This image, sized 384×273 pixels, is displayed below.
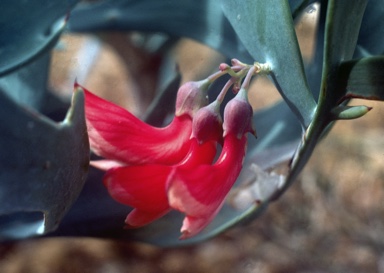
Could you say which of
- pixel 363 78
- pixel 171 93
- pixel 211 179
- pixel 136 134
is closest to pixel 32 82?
pixel 171 93

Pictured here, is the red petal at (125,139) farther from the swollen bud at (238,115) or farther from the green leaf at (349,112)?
the green leaf at (349,112)

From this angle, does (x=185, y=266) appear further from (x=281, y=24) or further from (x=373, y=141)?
(x=281, y=24)

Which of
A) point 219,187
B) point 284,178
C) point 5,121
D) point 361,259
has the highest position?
point 5,121

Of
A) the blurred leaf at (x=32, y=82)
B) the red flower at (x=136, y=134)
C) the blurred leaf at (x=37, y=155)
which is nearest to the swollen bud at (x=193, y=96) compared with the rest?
the red flower at (x=136, y=134)

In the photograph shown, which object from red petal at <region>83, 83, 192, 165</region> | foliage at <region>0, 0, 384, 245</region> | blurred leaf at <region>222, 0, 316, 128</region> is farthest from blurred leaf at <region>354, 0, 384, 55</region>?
red petal at <region>83, 83, 192, 165</region>

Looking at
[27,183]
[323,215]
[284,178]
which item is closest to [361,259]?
[323,215]

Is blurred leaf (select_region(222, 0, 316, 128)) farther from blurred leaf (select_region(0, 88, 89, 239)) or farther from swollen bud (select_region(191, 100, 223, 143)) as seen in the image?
blurred leaf (select_region(0, 88, 89, 239))

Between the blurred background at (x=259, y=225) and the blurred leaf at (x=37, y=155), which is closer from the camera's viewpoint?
the blurred leaf at (x=37, y=155)
